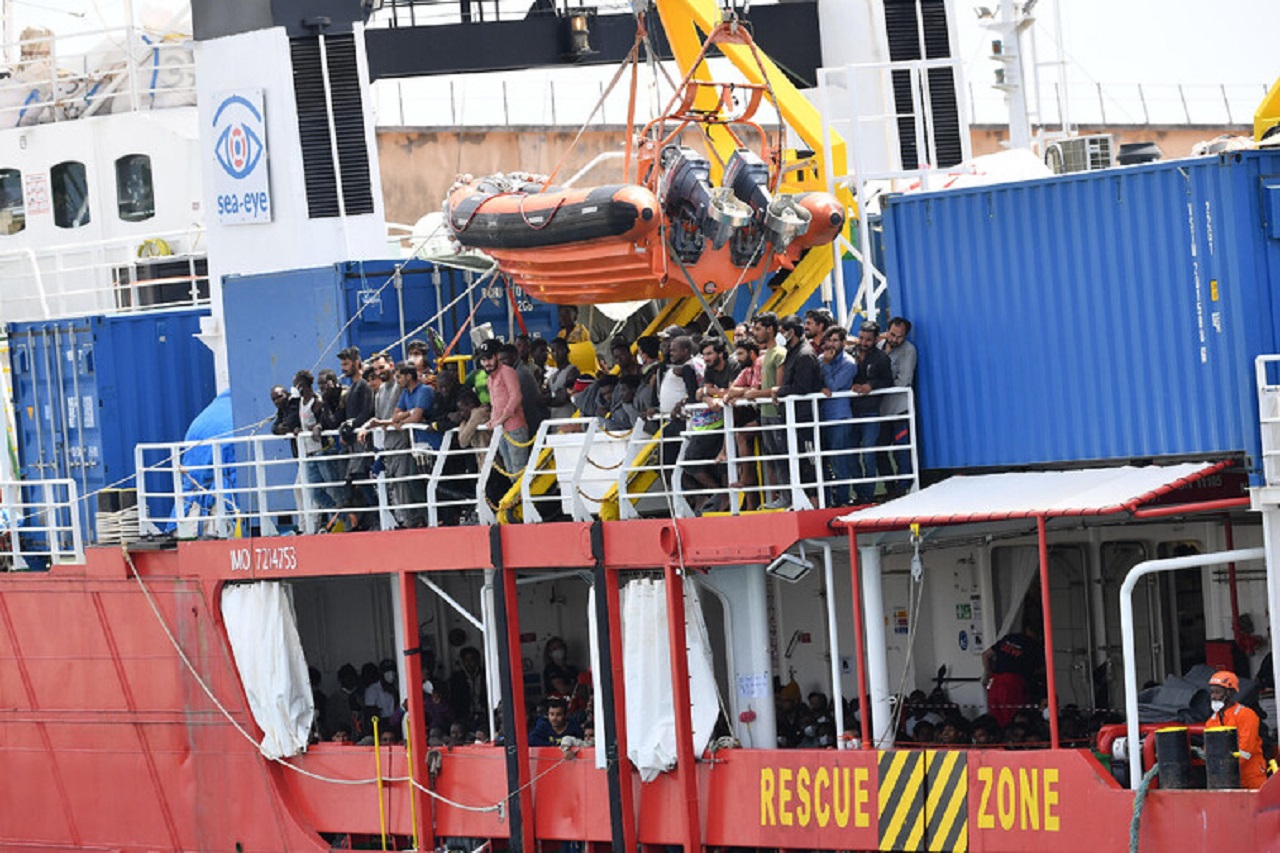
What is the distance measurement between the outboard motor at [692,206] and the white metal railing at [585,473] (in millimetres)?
1766

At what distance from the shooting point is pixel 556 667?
2373 centimetres

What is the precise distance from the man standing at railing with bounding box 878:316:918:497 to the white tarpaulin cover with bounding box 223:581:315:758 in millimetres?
6112

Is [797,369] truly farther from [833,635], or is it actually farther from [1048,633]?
[1048,633]

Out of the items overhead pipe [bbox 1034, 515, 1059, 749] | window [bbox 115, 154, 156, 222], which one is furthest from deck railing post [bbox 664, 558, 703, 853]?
window [bbox 115, 154, 156, 222]

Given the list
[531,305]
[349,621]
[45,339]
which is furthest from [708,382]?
[45,339]

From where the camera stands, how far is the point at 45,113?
31.7 m

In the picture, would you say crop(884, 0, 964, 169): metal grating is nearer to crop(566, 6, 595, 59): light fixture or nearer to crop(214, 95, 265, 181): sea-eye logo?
crop(566, 6, 595, 59): light fixture

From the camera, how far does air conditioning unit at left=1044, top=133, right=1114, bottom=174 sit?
980 inches

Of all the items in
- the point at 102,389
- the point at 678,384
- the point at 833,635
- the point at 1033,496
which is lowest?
the point at 833,635

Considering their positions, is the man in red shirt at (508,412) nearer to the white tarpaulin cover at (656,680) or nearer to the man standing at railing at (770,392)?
Answer: the white tarpaulin cover at (656,680)

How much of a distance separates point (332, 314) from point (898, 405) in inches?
270

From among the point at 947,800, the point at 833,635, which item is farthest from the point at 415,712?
the point at 947,800

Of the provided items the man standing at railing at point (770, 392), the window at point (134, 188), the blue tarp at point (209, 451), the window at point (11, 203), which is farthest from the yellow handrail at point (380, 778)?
the window at point (11, 203)

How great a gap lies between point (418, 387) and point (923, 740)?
5.48 metres
